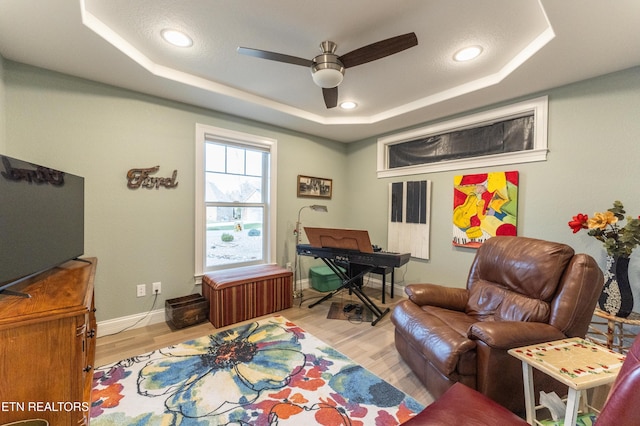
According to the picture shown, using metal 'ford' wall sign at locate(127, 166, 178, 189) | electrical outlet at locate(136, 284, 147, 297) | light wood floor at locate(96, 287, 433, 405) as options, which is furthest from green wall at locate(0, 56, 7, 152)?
light wood floor at locate(96, 287, 433, 405)

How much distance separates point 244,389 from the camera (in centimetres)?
177

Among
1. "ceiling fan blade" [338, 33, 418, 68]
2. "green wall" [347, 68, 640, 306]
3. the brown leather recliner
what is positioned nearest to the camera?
the brown leather recliner

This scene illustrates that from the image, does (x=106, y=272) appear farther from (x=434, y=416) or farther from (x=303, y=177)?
(x=434, y=416)

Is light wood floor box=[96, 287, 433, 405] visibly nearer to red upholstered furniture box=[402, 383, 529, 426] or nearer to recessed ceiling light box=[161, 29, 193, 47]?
red upholstered furniture box=[402, 383, 529, 426]

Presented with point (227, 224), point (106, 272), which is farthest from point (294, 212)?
point (106, 272)

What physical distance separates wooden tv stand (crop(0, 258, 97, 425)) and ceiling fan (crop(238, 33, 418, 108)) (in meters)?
1.78

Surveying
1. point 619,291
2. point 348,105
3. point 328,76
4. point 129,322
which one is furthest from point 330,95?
point 129,322

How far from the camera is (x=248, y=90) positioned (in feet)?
9.25

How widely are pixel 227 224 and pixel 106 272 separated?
131cm

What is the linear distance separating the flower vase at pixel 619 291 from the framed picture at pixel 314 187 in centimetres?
328

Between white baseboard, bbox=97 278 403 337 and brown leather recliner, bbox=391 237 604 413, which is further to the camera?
white baseboard, bbox=97 278 403 337

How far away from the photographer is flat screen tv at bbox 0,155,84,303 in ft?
3.95

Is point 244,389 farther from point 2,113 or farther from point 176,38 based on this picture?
point 2,113

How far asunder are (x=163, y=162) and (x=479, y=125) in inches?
147
